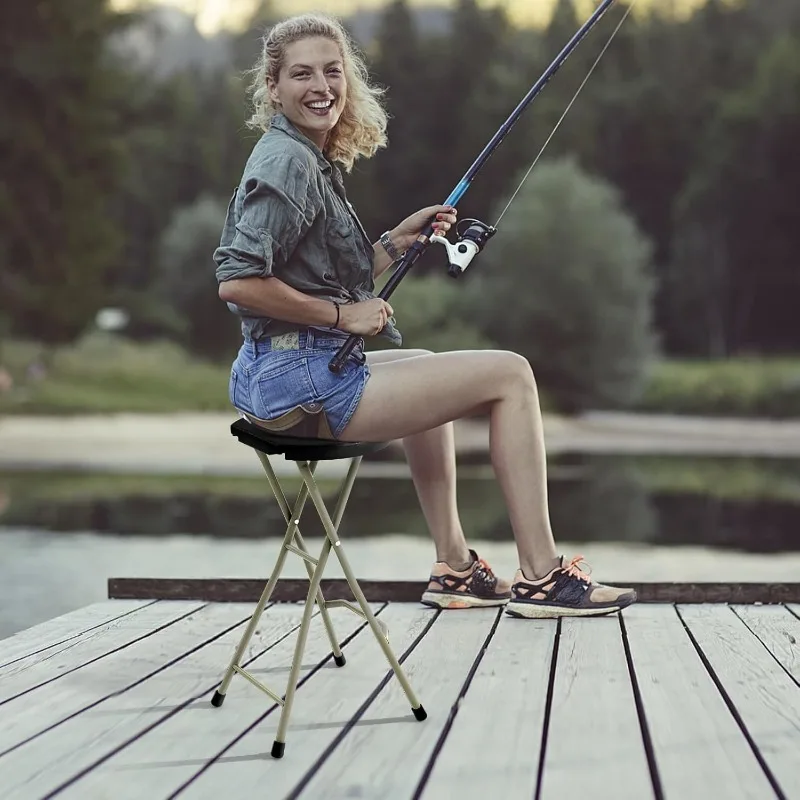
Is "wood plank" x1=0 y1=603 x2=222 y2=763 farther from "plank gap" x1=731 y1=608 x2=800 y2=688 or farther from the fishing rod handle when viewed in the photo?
"plank gap" x1=731 y1=608 x2=800 y2=688

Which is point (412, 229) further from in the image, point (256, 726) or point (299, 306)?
point (256, 726)

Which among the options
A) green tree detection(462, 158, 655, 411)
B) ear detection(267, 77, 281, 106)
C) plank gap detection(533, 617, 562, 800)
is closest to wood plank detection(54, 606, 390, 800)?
plank gap detection(533, 617, 562, 800)

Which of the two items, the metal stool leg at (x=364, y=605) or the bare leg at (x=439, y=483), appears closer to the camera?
the metal stool leg at (x=364, y=605)

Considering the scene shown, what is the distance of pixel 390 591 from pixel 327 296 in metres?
0.94

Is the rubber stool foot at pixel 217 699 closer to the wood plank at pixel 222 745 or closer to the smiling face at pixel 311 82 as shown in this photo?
the wood plank at pixel 222 745

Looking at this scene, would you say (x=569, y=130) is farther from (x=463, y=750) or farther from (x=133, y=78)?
(x=463, y=750)

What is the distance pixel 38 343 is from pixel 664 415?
9869mm

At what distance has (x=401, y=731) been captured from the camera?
6.95 ft

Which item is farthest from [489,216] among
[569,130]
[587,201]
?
[587,201]

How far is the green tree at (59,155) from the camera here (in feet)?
75.0

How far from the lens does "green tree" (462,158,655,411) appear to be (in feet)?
59.3

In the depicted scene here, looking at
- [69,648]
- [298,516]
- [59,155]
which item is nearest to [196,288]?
[59,155]

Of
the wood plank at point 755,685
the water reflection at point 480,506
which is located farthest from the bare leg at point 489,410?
the water reflection at point 480,506

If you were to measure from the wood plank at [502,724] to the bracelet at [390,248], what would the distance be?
74cm
